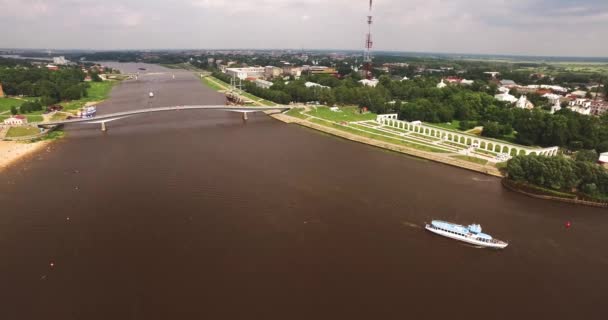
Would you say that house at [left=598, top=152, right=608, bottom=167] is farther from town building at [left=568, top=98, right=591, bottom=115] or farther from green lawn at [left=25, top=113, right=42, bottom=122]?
green lawn at [left=25, top=113, right=42, bottom=122]

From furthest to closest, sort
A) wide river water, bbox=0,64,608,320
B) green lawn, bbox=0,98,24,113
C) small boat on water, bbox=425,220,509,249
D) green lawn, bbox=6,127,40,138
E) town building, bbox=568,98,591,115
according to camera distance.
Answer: green lawn, bbox=0,98,24,113 → town building, bbox=568,98,591,115 → green lawn, bbox=6,127,40,138 → small boat on water, bbox=425,220,509,249 → wide river water, bbox=0,64,608,320

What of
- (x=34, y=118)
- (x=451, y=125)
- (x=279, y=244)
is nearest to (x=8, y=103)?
(x=34, y=118)

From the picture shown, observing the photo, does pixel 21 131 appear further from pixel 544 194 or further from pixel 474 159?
pixel 544 194

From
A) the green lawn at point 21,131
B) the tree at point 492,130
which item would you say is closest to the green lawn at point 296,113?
the tree at point 492,130

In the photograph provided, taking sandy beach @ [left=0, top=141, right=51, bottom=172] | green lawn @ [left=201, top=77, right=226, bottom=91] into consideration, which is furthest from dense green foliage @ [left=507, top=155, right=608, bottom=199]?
green lawn @ [left=201, top=77, right=226, bottom=91]

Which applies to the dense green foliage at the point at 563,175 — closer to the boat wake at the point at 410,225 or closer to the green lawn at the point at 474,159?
the green lawn at the point at 474,159

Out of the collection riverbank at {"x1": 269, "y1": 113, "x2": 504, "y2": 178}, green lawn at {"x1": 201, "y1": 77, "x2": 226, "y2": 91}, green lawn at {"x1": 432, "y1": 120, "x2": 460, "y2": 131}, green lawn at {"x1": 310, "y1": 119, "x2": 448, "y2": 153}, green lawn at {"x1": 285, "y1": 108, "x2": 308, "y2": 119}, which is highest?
green lawn at {"x1": 201, "y1": 77, "x2": 226, "y2": 91}

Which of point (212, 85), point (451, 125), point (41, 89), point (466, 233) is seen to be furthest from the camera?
point (212, 85)
